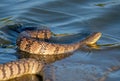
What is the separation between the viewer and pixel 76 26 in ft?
39.9

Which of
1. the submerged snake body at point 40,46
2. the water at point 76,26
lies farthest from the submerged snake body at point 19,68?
the submerged snake body at point 40,46

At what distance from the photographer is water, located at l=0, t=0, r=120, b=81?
9164 mm

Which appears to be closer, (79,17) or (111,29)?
(111,29)

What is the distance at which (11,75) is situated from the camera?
27.9 ft

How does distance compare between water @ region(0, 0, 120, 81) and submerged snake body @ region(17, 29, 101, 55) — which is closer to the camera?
water @ region(0, 0, 120, 81)

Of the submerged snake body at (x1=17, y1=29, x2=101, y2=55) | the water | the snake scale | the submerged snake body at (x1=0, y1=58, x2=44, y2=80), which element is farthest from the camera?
the submerged snake body at (x1=17, y1=29, x2=101, y2=55)

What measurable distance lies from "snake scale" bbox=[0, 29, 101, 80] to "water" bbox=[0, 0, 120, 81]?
0.24m

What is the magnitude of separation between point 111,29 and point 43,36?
75.9 inches

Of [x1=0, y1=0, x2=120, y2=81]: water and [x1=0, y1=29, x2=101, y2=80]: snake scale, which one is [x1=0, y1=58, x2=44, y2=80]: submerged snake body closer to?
[x1=0, y1=29, x2=101, y2=80]: snake scale

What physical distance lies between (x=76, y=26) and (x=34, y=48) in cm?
216

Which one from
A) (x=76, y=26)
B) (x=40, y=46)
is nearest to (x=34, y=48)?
(x=40, y=46)

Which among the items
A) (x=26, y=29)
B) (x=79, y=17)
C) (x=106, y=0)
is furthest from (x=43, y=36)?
(x=106, y=0)

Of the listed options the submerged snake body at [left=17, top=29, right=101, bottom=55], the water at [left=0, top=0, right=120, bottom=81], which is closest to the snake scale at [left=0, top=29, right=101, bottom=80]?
the submerged snake body at [left=17, top=29, right=101, bottom=55]

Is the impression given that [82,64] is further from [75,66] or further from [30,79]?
[30,79]
